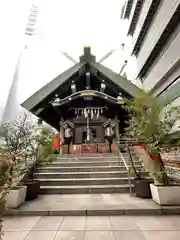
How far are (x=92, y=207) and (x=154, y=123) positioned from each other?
7.38 feet

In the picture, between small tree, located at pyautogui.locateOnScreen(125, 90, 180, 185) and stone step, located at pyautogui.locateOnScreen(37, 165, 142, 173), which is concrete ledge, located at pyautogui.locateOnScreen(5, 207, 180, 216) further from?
stone step, located at pyautogui.locateOnScreen(37, 165, 142, 173)

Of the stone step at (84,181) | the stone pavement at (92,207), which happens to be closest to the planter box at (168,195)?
the stone pavement at (92,207)

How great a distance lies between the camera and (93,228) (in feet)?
7.92

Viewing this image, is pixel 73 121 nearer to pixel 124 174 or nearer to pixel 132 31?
pixel 124 174

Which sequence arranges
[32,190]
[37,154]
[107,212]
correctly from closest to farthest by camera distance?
[107,212]
[32,190]
[37,154]

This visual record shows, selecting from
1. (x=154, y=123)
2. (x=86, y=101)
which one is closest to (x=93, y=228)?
(x=154, y=123)

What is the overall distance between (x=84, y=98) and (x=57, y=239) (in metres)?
8.26

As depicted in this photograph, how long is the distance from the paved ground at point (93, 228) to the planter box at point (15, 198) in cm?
34

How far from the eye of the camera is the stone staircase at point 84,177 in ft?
14.0

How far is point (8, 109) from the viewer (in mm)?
15938

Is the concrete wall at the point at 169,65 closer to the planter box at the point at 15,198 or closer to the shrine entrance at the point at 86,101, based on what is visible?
the shrine entrance at the point at 86,101

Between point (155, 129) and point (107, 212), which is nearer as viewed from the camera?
point (107, 212)

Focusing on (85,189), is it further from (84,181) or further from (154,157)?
(154,157)

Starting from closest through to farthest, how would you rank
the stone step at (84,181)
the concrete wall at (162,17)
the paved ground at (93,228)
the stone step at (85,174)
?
the paved ground at (93,228) → the stone step at (84,181) → the stone step at (85,174) → the concrete wall at (162,17)
